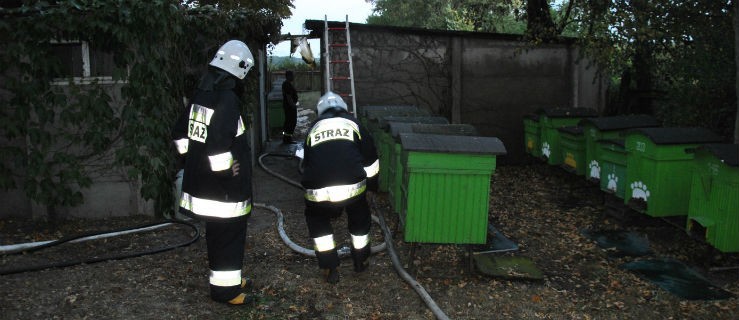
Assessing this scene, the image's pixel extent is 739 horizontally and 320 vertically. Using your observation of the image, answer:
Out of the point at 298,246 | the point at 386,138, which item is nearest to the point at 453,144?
the point at 298,246

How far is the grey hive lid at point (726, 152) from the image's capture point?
4629 mm

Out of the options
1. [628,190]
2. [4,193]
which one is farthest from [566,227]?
[4,193]

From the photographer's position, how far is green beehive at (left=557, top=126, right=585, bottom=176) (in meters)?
7.84

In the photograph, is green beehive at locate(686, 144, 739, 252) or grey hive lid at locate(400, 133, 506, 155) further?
green beehive at locate(686, 144, 739, 252)

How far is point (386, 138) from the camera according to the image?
686cm

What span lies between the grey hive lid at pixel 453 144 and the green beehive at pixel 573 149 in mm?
3533

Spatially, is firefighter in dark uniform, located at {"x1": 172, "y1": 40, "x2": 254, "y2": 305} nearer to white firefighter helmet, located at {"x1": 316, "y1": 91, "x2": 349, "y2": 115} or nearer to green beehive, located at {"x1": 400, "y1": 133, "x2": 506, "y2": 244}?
white firefighter helmet, located at {"x1": 316, "y1": 91, "x2": 349, "y2": 115}

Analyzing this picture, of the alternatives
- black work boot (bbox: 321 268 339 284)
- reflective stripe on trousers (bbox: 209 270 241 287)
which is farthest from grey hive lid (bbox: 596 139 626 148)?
reflective stripe on trousers (bbox: 209 270 241 287)

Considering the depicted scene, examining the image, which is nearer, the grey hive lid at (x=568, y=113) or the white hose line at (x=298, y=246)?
the white hose line at (x=298, y=246)

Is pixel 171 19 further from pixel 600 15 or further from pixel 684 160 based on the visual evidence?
pixel 600 15

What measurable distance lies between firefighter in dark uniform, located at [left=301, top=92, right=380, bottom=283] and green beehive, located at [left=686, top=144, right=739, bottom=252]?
9.47 feet

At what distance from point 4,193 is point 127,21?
2442 millimetres

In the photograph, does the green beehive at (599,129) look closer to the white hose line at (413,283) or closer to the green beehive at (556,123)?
the green beehive at (556,123)

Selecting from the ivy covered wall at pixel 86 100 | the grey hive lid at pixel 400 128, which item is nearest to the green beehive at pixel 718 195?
the grey hive lid at pixel 400 128
